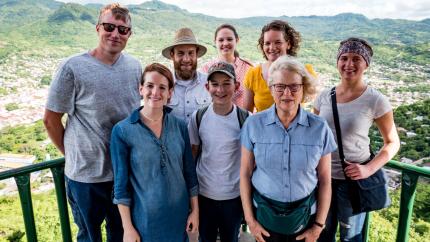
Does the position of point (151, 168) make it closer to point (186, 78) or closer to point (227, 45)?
point (186, 78)

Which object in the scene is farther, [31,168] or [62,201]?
[62,201]

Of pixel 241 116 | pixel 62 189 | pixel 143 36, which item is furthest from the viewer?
pixel 143 36

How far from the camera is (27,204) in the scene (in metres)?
2.52

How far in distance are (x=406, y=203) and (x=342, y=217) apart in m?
0.59

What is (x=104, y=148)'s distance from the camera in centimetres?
246

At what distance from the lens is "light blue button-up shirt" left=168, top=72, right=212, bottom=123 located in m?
2.91

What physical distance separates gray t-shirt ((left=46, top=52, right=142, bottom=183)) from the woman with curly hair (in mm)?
1338

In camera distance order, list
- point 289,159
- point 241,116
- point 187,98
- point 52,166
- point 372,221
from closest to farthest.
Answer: point 289,159, point 241,116, point 52,166, point 187,98, point 372,221

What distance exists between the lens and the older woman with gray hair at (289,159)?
2.04 meters

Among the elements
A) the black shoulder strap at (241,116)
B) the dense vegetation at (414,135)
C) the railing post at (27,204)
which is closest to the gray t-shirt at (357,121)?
the black shoulder strap at (241,116)

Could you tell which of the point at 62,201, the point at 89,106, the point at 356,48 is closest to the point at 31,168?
the point at 62,201

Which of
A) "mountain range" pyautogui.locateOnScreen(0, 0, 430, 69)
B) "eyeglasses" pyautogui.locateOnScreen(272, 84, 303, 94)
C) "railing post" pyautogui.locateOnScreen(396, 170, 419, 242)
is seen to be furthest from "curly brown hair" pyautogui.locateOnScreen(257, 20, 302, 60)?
"mountain range" pyautogui.locateOnScreen(0, 0, 430, 69)

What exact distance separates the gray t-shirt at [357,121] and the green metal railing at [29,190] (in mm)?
2224

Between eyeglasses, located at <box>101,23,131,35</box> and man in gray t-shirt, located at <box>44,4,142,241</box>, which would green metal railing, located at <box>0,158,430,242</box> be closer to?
man in gray t-shirt, located at <box>44,4,142,241</box>
